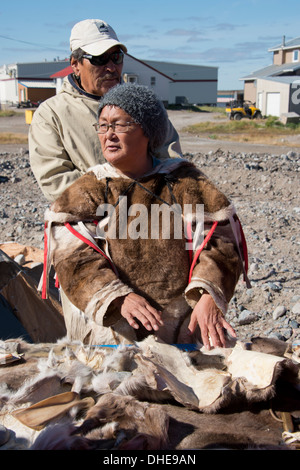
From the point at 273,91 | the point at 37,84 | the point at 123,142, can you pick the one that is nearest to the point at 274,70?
the point at 273,91

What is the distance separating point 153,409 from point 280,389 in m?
0.54

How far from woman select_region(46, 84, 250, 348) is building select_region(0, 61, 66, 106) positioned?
173 feet

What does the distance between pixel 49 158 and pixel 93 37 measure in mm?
765

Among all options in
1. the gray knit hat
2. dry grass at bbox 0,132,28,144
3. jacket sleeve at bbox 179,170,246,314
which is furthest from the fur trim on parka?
dry grass at bbox 0,132,28,144

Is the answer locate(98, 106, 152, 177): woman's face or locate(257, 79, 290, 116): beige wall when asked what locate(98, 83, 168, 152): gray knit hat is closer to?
locate(98, 106, 152, 177): woman's face

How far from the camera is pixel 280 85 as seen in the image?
39219 mm

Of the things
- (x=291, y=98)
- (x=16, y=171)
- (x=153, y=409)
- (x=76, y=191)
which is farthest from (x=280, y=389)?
(x=291, y=98)

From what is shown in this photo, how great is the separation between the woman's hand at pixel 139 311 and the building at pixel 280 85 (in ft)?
111

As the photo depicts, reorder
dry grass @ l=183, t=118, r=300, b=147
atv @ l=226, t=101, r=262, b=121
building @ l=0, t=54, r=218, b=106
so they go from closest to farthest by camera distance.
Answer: dry grass @ l=183, t=118, r=300, b=147 < atv @ l=226, t=101, r=262, b=121 < building @ l=0, t=54, r=218, b=106

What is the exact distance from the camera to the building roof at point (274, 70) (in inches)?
1768

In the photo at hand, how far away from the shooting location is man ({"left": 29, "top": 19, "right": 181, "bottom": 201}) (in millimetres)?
3055

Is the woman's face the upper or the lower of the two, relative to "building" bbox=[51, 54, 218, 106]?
lower

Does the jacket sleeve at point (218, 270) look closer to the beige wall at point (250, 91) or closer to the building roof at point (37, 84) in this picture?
the beige wall at point (250, 91)
